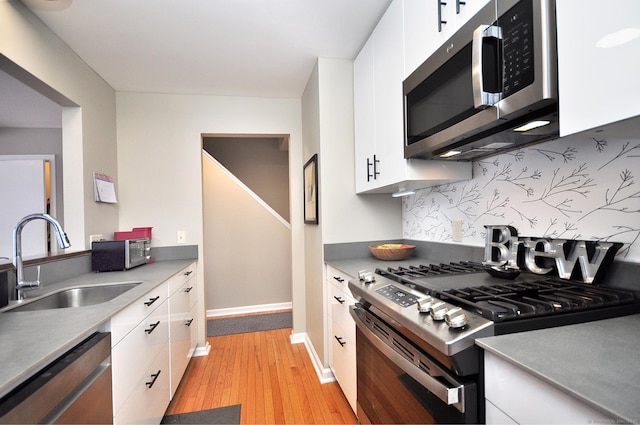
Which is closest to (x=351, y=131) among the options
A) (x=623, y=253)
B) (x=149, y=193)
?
(x=623, y=253)

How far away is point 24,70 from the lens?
62.2 inches

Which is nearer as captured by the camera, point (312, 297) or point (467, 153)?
point (467, 153)

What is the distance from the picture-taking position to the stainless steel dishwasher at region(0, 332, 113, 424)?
27.9 inches

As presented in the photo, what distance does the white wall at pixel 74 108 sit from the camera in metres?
1.55

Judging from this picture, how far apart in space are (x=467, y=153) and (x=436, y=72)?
0.41 metres

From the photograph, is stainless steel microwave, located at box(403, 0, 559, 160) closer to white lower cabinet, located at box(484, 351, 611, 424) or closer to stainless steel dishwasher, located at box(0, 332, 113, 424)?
white lower cabinet, located at box(484, 351, 611, 424)

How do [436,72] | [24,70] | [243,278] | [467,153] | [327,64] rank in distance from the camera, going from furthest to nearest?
[243,278] < [327,64] < [24,70] < [467,153] < [436,72]

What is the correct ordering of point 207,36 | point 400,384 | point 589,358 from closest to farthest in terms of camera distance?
point 589,358
point 400,384
point 207,36

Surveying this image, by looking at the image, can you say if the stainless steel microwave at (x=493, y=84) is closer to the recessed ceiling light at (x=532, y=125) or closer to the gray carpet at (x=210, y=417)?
the recessed ceiling light at (x=532, y=125)

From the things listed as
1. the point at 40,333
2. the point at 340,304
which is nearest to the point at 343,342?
the point at 340,304

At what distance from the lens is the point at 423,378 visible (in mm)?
859

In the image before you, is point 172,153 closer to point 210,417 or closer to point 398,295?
point 210,417

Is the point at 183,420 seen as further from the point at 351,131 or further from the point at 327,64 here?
the point at 327,64

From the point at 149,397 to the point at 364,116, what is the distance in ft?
6.48
